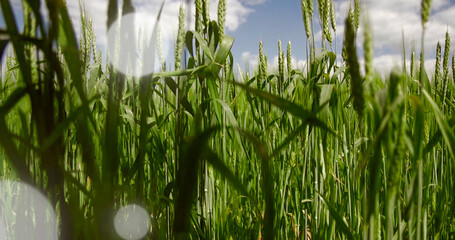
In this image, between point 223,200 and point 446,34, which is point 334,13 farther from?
point 223,200

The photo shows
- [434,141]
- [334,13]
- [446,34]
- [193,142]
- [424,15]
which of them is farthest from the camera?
[334,13]

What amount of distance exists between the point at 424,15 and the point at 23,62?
0.46 meters

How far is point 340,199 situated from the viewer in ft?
3.40

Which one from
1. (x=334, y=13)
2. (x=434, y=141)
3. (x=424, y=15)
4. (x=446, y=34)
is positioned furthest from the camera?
(x=334, y=13)

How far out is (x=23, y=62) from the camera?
0.34 metres

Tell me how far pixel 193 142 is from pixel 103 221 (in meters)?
0.12

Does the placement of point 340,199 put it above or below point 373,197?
below

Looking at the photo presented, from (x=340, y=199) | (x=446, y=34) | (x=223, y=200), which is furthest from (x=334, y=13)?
(x=223, y=200)

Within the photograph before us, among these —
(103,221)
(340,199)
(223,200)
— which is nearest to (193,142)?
(103,221)

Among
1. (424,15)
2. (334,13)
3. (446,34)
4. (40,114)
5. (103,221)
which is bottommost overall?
(103,221)

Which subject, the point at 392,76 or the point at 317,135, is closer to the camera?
the point at 392,76

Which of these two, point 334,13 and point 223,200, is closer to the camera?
point 223,200

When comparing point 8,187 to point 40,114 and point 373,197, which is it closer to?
point 40,114

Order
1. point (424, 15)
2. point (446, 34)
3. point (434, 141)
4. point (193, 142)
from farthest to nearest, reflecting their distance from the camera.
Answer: point (446, 34)
point (434, 141)
point (424, 15)
point (193, 142)
